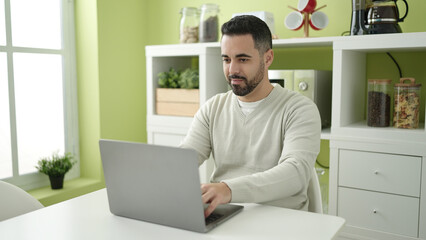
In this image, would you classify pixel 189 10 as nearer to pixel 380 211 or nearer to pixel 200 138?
pixel 200 138

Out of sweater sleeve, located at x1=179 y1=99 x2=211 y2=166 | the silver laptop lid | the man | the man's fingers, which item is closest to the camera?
the silver laptop lid

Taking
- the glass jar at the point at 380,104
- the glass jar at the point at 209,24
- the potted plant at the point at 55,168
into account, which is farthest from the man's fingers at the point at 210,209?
the potted plant at the point at 55,168

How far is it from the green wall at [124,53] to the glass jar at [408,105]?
0.35 m

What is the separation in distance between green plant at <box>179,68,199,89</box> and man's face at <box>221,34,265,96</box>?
103cm

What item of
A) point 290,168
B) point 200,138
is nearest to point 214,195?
→ point 290,168

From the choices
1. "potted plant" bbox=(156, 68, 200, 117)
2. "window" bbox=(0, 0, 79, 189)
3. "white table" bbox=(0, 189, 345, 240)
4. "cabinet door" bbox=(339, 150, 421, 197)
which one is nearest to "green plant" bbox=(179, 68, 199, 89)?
"potted plant" bbox=(156, 68, 200, 117)

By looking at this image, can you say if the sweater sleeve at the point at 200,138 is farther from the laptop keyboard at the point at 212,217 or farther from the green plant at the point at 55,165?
the green plant at the point at 55,165

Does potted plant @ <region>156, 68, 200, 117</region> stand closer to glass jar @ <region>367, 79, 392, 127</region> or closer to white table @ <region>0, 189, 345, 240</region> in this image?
glass jar @ <region>367, 79, 392, 127</region>

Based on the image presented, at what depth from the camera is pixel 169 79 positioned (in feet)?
8.98

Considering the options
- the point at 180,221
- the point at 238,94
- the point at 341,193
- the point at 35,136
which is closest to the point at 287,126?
the point at 238,94

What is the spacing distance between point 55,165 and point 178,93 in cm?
87

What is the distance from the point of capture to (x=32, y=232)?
1075 mm

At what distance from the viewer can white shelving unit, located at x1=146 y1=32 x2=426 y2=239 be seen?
195 cm

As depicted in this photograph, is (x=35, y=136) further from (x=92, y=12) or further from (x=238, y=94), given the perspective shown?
(x=238, y=94)
